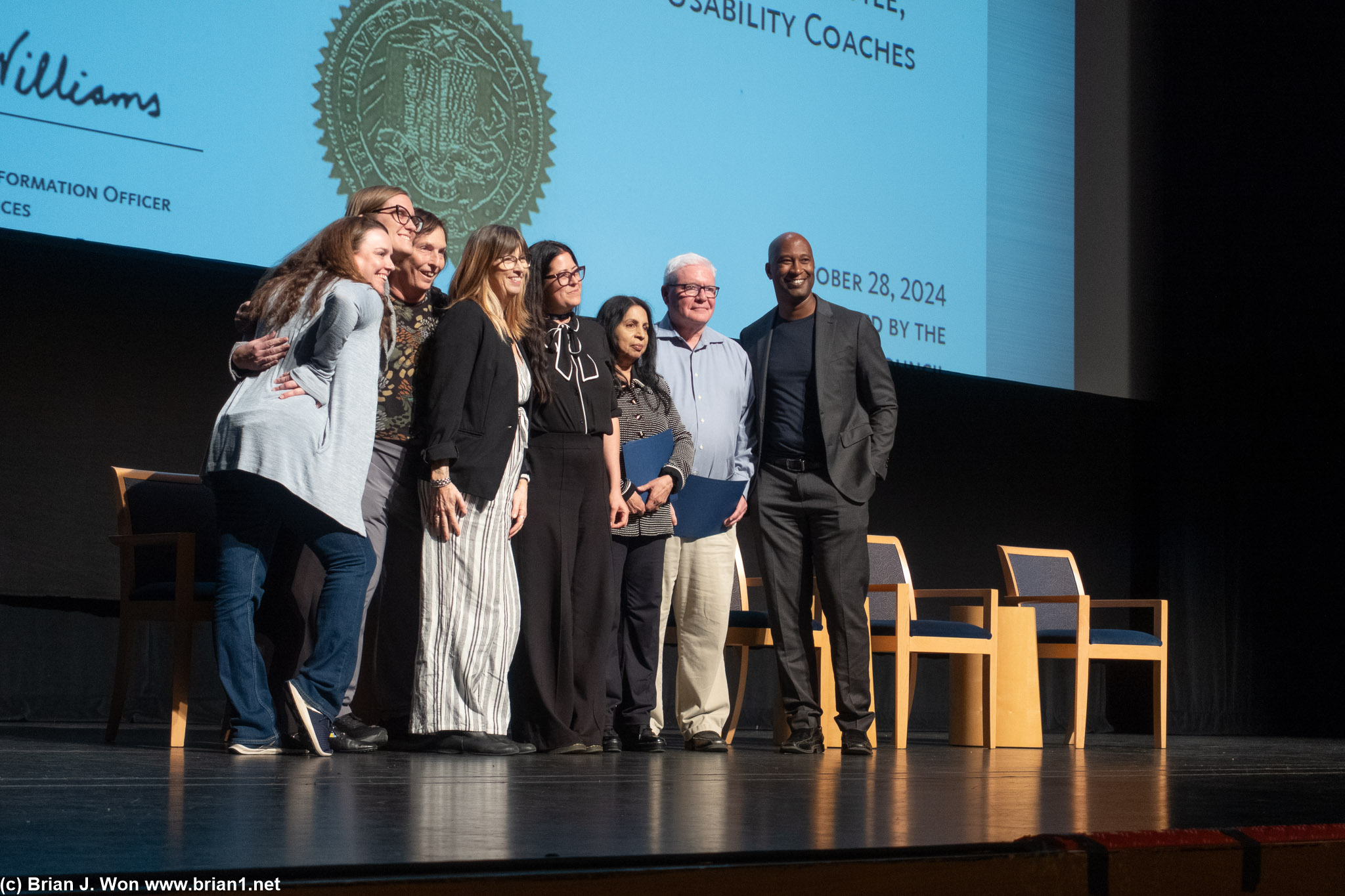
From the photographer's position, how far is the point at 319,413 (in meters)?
2.52

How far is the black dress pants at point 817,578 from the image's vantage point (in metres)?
3.21

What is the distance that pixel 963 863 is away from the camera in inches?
46.4

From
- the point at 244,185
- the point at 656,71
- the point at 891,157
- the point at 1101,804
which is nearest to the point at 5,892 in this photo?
the point at 1101,804

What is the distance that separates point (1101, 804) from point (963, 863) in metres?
0.64

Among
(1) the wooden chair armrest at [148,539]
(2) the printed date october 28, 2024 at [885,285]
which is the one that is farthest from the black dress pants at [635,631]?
(2) the printed date october 28, 2024 at [885,285]

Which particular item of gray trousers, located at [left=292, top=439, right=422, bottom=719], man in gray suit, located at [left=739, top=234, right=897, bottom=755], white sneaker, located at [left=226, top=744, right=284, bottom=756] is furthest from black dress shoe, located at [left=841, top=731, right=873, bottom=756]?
white sneaker, located at [left=226, top=744, right=284, bottom=756]

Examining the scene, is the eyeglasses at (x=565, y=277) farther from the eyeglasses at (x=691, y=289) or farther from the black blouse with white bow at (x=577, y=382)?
the eyeglasses at (x=691, y=289)

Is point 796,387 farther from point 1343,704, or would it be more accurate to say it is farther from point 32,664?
point 1343,704

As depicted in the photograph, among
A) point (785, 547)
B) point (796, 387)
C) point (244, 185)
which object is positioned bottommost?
point (785, 547)

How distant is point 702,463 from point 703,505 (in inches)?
6.6

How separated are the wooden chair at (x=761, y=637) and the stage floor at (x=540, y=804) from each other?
0.81 m

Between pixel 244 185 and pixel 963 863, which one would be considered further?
pixel 244 185

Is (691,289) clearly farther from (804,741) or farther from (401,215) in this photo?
(804,741)

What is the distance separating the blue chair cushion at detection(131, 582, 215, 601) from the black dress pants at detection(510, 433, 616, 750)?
2.26 ft
